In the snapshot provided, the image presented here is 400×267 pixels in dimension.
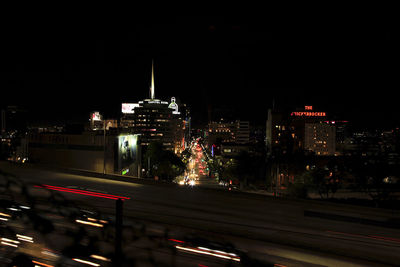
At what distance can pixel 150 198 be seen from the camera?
28.7 ft

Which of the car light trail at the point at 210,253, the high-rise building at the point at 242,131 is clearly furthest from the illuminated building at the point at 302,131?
the car light trail at the point at 210,253

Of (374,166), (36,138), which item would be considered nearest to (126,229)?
(374,166)

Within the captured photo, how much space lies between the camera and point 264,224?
6402 mm

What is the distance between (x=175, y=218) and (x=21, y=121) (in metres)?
123

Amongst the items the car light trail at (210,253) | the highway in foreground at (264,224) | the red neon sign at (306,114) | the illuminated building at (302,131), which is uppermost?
the red neon sign at (306,114)

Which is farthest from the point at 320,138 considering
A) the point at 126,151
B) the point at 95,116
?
the point at 95,116

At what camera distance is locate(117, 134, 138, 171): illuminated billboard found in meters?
25.8

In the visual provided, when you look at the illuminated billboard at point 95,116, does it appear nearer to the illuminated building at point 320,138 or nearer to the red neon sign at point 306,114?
the red neon sign at point 306,114

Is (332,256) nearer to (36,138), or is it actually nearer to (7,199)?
(7,199)

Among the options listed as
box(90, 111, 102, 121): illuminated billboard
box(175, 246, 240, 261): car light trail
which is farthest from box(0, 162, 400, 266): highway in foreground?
box(90, 111, 102, 121): illuminated billboard

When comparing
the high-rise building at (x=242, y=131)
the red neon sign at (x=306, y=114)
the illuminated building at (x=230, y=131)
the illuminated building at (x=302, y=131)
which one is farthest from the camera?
the high-rise building at (x=242, y=131)

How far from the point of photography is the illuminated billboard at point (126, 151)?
25.8 meters

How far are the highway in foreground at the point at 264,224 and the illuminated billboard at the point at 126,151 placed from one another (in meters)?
15.5

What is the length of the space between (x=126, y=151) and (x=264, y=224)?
75.3ft
